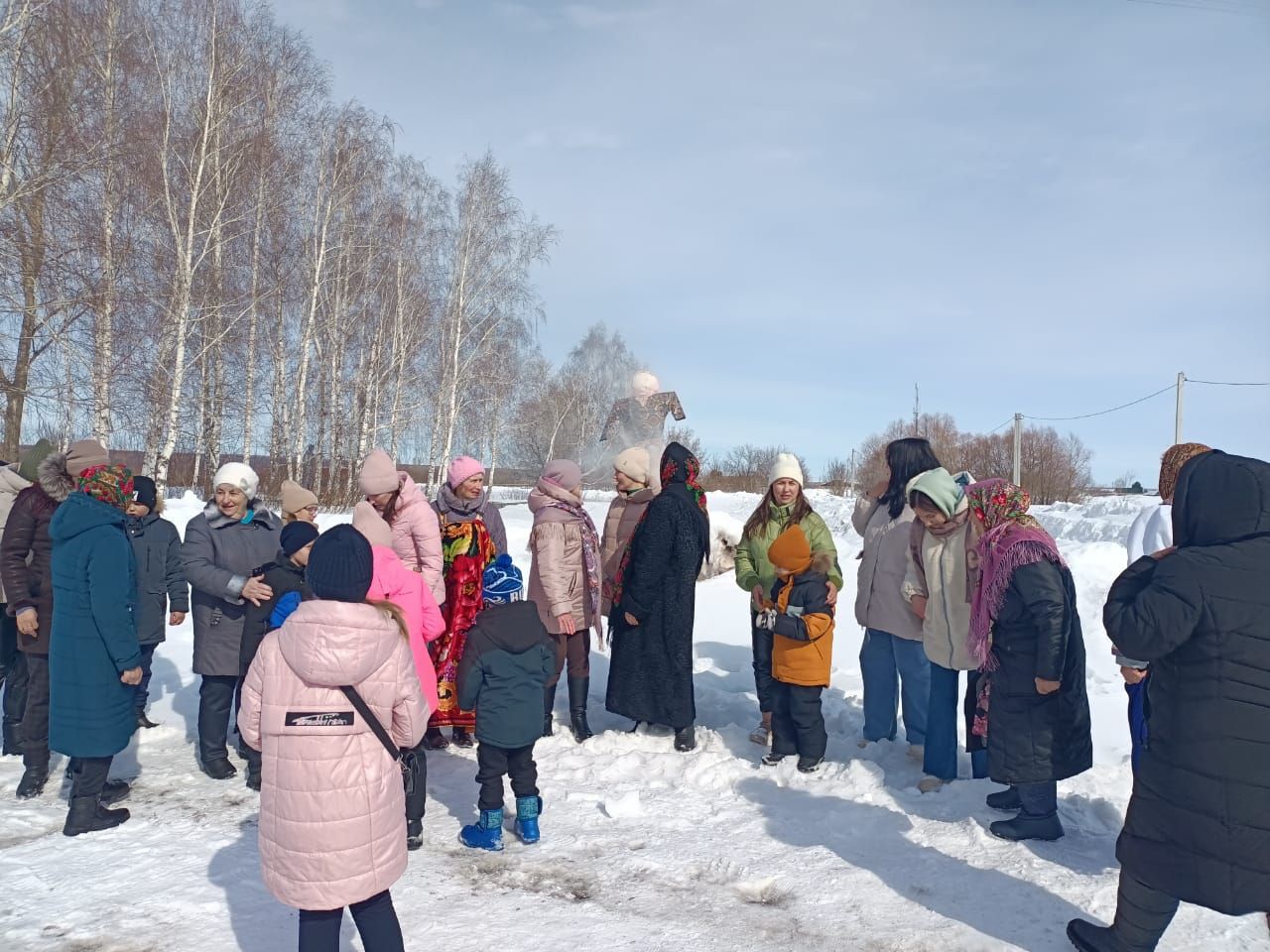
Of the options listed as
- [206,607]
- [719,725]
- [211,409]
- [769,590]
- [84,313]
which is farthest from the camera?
[211,409]

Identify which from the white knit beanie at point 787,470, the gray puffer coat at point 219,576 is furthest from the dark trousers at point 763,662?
the gray puffer coat at point 219,576

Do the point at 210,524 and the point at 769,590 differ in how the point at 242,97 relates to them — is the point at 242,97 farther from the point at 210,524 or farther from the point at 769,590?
the point at 769,590

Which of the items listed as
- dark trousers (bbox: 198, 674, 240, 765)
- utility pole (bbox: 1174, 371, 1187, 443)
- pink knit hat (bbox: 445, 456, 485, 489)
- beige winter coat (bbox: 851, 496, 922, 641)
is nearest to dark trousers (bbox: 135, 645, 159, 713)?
dark trousers (bbox: 198, 674, 240, 765)

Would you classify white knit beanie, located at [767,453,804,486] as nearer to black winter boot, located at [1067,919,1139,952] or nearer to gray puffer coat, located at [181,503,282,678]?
black winter boot, located at [1067,919,1139,952]

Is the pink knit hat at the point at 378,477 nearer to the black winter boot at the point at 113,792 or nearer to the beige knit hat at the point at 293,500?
the beige knit hat at the point at 293,500

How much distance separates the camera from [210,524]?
4910mm

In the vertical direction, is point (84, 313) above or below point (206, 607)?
above

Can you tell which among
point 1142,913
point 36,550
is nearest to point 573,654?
Result: point 36,550

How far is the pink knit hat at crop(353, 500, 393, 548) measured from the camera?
4215mm

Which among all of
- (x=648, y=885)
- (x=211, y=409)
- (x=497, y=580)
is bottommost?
(x=648, y=885)

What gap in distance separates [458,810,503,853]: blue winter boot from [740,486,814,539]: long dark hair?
2.39m

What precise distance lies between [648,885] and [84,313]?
1445 cm

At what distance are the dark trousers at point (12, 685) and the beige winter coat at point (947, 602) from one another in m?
5.19

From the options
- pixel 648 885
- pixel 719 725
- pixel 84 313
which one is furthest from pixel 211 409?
pixel 648 885
